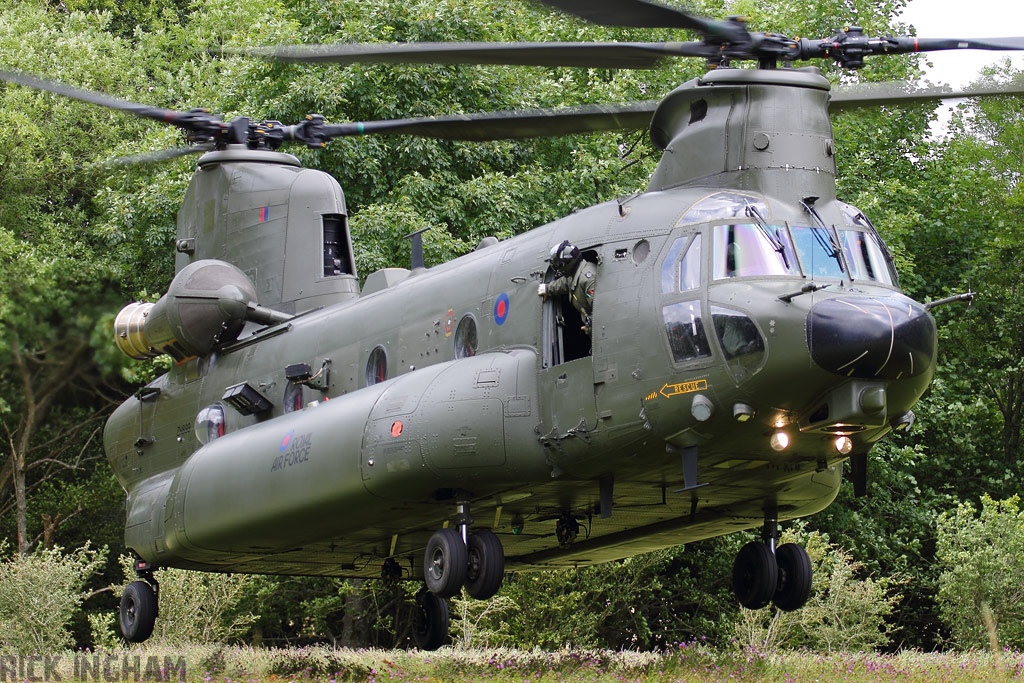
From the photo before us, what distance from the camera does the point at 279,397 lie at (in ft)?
50.8

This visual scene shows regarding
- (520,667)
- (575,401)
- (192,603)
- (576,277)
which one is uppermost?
(576,277)

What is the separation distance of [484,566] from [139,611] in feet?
20.6

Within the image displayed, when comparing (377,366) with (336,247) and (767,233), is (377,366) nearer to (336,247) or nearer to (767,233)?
(336,247)

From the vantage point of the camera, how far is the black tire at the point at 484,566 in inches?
478

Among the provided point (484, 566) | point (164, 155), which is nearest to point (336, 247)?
point (164, 155)

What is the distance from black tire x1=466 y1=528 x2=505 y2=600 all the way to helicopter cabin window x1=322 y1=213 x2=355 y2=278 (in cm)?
604

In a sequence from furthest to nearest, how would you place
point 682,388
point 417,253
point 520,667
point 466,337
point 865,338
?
point 520,667, point 417,253, point 466,337, point 682,388, point 865,338

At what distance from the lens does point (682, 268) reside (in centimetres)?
1102

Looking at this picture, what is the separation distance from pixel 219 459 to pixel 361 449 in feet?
9.02

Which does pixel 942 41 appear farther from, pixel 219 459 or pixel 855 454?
pixel 219 459

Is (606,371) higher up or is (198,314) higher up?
(198,314)

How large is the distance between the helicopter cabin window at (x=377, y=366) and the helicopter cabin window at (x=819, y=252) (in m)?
4.95

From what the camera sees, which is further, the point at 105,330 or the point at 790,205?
the point at 790,205

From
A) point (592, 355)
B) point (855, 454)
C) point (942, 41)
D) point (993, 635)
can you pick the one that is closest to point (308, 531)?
point (592, 355)
